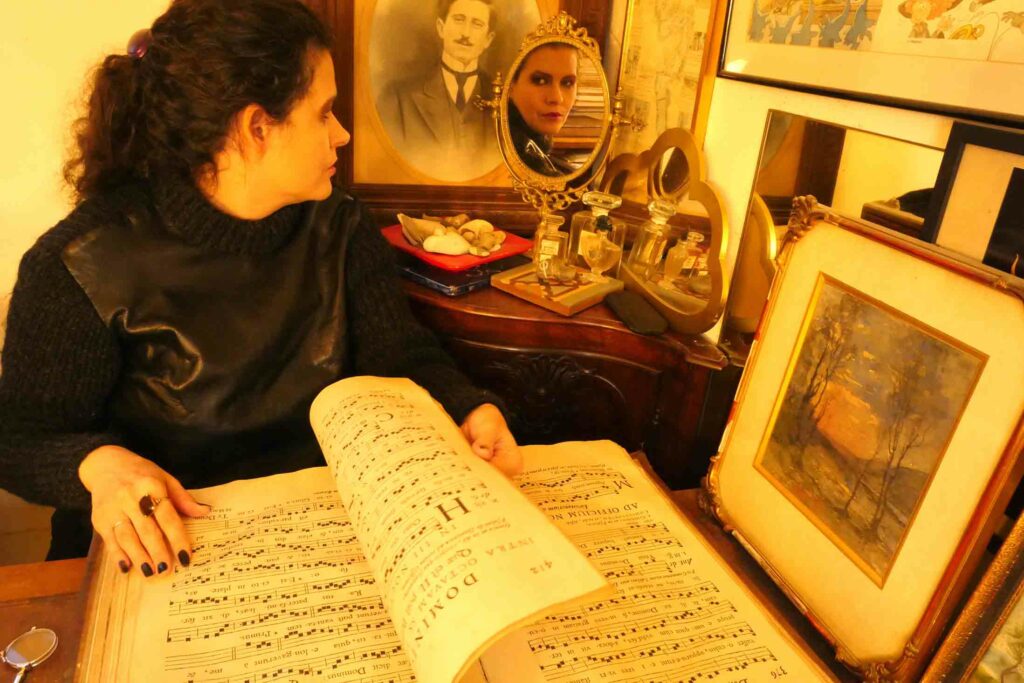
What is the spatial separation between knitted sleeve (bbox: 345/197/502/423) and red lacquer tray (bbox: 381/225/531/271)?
0.08m

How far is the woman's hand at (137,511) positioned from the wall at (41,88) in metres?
0.86

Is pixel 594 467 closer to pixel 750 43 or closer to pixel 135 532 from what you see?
pixel 135 532

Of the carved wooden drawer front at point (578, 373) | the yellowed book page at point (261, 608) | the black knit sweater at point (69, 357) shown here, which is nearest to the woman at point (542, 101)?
the carved wooden drawer front at point (578, 373)

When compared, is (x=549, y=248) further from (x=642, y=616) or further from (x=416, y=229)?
(x=642, y=616)

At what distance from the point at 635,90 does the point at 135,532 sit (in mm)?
1215

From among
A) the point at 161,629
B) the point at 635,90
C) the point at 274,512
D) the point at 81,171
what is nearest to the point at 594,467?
the point at 274,512

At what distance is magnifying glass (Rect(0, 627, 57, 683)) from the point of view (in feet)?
2.16

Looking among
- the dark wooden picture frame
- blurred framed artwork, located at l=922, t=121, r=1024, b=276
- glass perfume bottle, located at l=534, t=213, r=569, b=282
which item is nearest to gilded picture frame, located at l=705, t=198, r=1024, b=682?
blurred framed artwork, located at l=922, t=121, r=1024, b=276

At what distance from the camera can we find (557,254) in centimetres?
140

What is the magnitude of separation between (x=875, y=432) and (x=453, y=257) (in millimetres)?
919

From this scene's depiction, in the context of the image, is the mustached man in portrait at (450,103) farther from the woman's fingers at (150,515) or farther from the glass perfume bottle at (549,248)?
the woman's fingers at (150,515)

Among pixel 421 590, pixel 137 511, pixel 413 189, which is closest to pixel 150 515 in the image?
pixel 137 511

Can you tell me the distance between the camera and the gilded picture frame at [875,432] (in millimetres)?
580

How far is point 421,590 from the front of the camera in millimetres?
591
